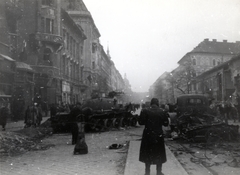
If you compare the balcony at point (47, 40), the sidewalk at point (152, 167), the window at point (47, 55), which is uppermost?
the balcony at point (47, 40)

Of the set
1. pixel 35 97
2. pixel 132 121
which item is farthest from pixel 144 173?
pixel 35 97

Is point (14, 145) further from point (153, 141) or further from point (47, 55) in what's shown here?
point (47, 55)

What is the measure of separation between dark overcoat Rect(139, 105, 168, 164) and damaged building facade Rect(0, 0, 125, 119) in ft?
47.9

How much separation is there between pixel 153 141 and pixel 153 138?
61mm

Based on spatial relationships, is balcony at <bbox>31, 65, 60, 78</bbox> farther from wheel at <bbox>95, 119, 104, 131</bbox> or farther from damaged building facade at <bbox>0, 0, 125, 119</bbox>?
wheel at <bbox>95, 119, 104, 131</bbox>

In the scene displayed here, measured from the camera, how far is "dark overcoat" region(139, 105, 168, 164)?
538 cm

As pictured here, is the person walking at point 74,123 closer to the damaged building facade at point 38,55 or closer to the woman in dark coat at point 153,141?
the woman in dark coat at point 153,141

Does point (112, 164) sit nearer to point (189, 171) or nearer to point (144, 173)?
point (144, 173)

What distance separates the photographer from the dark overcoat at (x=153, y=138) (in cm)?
538

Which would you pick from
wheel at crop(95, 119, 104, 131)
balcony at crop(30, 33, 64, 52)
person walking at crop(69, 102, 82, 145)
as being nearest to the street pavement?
person walking at crop(69, 102, 82, 145)

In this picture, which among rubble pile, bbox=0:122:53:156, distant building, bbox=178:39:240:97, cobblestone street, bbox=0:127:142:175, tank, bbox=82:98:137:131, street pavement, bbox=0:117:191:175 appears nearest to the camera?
street pavement, bbox=0:117:191:175

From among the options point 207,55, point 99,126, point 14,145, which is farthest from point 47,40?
point 207,55

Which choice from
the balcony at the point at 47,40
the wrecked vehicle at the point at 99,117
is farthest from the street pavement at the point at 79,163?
the balcony at the point at 47,40

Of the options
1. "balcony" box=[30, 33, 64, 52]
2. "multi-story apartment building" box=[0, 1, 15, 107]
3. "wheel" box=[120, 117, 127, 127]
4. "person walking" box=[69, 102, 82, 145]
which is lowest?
"wheel" box=[120, 117, 127, 127]
